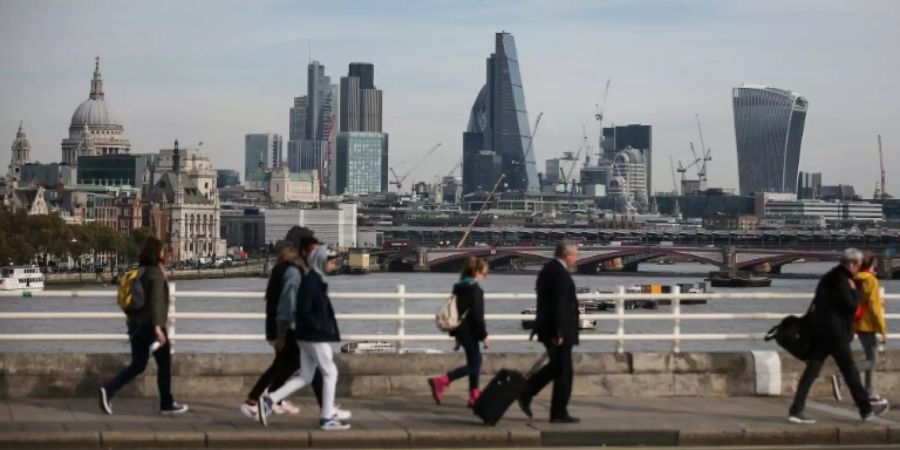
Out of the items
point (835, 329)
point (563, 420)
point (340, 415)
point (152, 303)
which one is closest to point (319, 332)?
point (340, 415)

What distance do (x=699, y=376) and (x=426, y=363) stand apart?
2479 millimetres

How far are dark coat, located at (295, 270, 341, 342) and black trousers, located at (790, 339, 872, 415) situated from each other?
3.77 m

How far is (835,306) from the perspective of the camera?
1511cm

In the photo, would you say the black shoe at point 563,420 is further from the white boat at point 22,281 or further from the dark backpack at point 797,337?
the white boat at point 22,281

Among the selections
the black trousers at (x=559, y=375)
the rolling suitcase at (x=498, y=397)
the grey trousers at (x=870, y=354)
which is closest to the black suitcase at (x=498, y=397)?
the rolling suitcase at (x=498, y=397)

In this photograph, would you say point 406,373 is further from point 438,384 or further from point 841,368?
point 841,368

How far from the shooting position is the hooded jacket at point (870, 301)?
1563cm

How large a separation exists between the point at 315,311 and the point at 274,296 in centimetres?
65

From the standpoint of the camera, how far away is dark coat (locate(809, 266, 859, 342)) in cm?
1505

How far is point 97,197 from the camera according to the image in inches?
7574

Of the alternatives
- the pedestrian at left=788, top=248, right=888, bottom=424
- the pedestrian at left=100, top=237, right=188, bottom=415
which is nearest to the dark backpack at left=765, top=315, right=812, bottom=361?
the pedestrian at left=788, top=248, right=888, bottom=424

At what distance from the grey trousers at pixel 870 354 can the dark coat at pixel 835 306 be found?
2.37 ft

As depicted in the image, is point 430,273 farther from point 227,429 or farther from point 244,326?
point 227,429

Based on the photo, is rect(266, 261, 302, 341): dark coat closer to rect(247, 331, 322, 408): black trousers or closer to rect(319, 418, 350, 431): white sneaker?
rect(247, 331, 322, 408): black trousers
